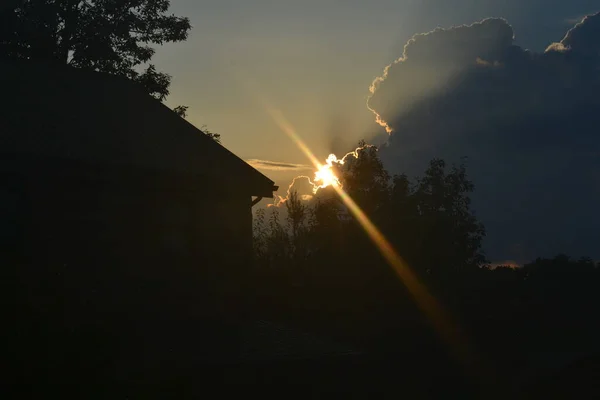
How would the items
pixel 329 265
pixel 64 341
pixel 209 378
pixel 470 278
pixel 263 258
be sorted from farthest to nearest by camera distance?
pixel 470 278, pixel 329 265, pixel 263 258, pixel 209 378, pixel 64 341

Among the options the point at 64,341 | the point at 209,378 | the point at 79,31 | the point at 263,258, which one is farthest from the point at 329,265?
the point at 64,341

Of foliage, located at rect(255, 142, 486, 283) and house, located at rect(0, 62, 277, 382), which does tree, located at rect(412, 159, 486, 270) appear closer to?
foliage, located at rect(255, 142, 486, 283)

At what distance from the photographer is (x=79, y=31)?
26.1m

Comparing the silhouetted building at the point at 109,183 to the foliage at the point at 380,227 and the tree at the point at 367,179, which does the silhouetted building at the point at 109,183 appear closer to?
the foliage at the point at 380,227

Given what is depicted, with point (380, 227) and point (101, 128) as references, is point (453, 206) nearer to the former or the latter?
point (380, 227)

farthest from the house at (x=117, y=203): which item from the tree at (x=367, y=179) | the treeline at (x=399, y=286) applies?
the tree at (x=367, y=179)

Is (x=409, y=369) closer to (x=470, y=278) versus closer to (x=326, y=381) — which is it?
(x=326, y=381)

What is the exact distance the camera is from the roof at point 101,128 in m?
13.0

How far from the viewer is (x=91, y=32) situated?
26078mm

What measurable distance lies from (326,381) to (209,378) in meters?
3.04

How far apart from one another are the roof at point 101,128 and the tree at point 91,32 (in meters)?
9.37

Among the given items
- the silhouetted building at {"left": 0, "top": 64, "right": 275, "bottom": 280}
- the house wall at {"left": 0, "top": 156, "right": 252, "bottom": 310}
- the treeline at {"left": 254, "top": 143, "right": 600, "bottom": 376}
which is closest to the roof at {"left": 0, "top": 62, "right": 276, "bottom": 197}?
the silhouetted building at {"left": 0, "top": 64, "right": 275, "bottom": 280}

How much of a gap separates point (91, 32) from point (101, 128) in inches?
534

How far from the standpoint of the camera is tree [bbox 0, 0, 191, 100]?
2502cm
